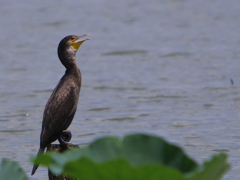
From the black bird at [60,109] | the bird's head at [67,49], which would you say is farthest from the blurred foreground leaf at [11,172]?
the bird's head at [67,49]

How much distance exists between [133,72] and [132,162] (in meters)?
12.6

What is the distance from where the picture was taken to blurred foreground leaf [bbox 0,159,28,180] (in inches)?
125

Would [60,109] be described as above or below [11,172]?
below

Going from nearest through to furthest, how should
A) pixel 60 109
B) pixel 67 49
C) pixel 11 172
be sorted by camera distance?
1. pixel 11 172
2. pixel 60 109
3. pixel 67 49

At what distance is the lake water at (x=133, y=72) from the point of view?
36.0ft

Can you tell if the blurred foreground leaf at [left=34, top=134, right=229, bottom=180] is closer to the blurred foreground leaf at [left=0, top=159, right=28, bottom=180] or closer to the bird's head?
the blurred foreground leaf at [left=0, top=159, right=28, bottom=180]

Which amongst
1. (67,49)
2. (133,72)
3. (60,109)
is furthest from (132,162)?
(133,72)

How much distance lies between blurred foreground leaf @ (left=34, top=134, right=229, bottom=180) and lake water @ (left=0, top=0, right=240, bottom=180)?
19.9ft

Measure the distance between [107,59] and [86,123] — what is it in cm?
526

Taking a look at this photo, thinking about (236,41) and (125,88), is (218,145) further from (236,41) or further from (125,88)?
(236,41)

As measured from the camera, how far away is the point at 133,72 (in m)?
15.3

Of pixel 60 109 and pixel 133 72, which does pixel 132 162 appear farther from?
pixel 133 72

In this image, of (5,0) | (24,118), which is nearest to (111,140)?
(24,118)

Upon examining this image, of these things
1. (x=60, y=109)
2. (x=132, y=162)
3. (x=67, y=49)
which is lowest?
(x=60, y=109)
